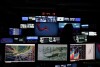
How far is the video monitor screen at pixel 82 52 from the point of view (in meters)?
3.14

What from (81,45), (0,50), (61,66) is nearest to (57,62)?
(61,66)

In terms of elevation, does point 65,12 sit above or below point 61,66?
above

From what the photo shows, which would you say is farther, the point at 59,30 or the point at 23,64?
the point at 59,30

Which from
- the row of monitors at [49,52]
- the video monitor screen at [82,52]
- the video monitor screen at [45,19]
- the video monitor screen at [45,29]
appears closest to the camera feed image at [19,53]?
the row of monitors at [49,52]

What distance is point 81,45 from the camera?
3172mm

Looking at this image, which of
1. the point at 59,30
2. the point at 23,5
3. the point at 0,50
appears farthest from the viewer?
the point at 23,5

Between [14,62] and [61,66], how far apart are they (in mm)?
558

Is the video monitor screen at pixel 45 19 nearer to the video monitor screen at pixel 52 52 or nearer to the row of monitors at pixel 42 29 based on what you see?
the row of monitors at pixel 42 29

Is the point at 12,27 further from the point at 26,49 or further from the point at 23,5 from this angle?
the point at 26,49

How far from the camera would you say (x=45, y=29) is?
8617 millimetres

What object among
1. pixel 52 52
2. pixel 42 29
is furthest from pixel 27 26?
pixel 52 52

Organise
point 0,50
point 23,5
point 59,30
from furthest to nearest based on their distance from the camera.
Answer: point 23,5, point 59,30, point 0,50

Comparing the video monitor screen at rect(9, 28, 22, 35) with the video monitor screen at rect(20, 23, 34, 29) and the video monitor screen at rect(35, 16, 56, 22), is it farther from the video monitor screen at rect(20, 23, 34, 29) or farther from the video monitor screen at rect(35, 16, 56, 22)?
the video monitor screen at rect(35, 16, 56, 22)

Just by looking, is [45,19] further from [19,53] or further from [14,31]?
[19,53]
